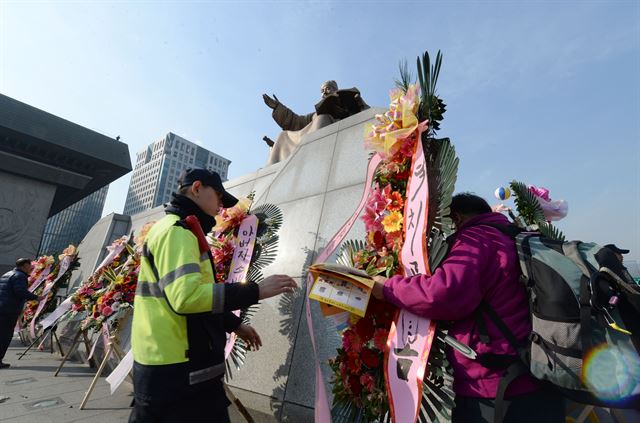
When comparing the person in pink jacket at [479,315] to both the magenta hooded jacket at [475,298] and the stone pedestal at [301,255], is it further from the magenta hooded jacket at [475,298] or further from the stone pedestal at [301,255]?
the stone pedestal at [301,255]

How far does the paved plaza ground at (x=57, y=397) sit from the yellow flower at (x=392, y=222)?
1972mm

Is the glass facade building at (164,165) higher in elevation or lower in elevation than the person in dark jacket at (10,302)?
higher

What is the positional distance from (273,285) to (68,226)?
8585 cm

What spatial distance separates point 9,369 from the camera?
5.61 metres

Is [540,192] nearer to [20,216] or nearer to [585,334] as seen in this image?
[585,334]

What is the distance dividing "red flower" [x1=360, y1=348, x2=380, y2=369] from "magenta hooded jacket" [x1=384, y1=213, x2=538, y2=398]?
43cm

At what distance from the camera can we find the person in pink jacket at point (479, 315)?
1306mm

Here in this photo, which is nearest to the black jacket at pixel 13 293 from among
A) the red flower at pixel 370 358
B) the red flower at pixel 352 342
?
the red flower at pixel 352 342

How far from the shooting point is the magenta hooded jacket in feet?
4.42

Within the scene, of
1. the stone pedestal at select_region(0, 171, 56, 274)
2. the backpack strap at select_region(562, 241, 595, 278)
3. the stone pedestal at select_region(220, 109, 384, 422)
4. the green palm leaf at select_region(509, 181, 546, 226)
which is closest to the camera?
the backpack strap at select_region(562, 241, 595, 278)

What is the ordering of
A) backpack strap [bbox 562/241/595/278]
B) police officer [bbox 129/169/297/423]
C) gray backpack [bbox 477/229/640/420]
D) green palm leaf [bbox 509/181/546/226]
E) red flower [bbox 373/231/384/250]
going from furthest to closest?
green palm leaf [bbox 509/181/546/226], red flower [bbox 373/231/384/250], police officer [bbox 129/169/297/423], backpack strap [bbox 562/241/595/278], gray backpack [bbox 477/229/640/420]

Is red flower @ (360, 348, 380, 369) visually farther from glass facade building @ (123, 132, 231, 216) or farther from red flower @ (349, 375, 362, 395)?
glass facade building @ (123, 132, 231, 216)

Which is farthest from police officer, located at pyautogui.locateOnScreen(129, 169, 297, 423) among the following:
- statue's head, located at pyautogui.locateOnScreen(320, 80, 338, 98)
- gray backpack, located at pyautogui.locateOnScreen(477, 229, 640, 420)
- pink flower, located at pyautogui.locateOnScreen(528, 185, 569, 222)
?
statue's head, located at pyautogui.locateOnScreen(320, 80, 338, 98)

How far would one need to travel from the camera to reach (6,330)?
5824 millimetres
